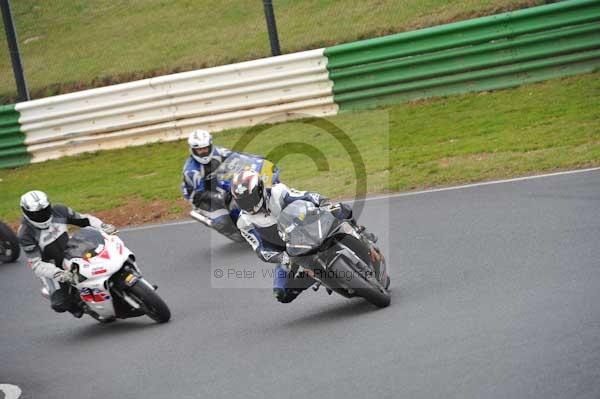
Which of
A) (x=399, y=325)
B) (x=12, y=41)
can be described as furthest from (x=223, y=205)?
(x=12, y=41)

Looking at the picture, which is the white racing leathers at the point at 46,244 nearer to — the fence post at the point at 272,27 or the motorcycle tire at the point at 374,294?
the motorcycle tire at the point at 374,294

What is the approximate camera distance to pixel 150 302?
32.4 feet

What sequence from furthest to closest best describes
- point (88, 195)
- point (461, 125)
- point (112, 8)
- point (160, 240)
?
point (112, 8)
point (88, 195)
point (461, 125)
point (160, 240)

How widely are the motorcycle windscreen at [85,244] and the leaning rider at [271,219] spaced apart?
1.49 m

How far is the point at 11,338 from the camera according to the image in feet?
35.3

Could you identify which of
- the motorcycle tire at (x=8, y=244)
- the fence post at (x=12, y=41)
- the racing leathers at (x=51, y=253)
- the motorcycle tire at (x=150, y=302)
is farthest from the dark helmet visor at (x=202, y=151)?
the fence post at (x=12, y=41)

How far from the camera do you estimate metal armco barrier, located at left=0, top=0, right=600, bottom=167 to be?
1698cm

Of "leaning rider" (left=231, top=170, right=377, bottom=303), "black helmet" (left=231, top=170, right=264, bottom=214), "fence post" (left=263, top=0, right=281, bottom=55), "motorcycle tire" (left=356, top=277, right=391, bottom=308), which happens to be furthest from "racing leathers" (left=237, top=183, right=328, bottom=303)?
"fence post" (left=263, top=0, right=281, bottom=55)

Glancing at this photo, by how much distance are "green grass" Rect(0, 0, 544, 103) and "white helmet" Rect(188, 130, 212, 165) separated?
21.4 feet

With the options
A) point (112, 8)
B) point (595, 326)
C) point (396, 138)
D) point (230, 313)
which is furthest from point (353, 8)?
point (595, 326)

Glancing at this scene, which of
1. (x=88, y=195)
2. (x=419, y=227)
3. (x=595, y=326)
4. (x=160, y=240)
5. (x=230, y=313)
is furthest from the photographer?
(x=88, y=195)

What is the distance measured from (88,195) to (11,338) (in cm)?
697

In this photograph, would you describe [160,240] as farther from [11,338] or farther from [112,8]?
[112,8]

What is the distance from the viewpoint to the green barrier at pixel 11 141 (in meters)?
19.7
